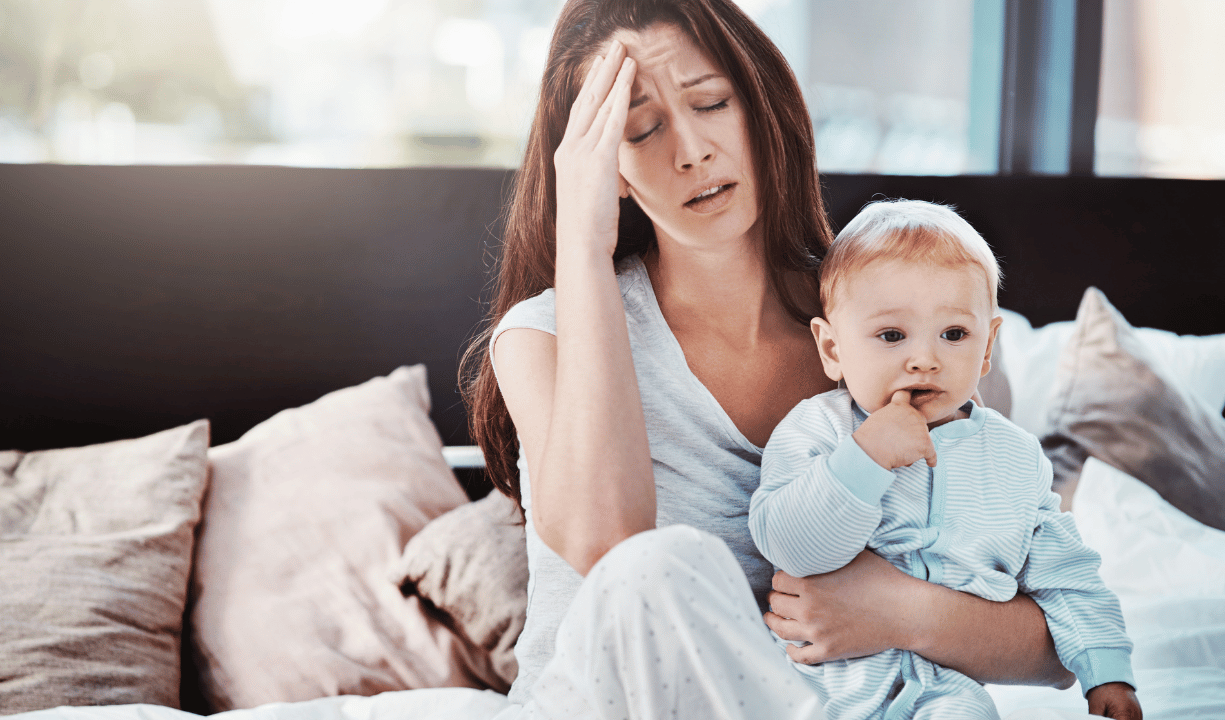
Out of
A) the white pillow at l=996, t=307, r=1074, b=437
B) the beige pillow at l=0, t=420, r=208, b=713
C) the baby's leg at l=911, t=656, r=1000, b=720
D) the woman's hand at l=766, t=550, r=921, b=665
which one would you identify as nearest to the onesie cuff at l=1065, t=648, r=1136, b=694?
the baby's leg at l=911, t=656, r=1000, b=720

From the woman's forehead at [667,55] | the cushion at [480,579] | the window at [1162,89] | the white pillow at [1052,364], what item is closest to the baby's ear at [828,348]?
the woman's forehead at [667,55]

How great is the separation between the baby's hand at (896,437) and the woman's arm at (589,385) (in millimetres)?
248

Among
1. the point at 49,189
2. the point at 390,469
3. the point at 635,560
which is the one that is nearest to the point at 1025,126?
→ the point at 390,469

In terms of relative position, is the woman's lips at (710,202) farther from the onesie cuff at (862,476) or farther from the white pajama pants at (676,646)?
the white pajama pants at (676,646)

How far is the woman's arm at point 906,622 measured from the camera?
97 cm

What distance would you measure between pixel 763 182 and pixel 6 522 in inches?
56.4

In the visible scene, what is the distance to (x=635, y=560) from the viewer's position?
777 millimetres

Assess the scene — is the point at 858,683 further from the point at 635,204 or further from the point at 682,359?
the point at 635,204

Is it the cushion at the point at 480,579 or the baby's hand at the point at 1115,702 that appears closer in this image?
the baby's hand at the point at 1115,702

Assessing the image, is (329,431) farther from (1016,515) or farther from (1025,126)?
(1025,126)

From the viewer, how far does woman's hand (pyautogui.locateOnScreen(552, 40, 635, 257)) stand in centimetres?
102

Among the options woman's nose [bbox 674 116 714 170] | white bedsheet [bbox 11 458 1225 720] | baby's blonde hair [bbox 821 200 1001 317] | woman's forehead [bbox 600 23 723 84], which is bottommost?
white bedsheet [bbox 11 458 1225 720]

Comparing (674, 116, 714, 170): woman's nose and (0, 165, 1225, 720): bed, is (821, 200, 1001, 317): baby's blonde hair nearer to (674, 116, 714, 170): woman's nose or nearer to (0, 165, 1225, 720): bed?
(674, 116, 714, 170): woman's nose

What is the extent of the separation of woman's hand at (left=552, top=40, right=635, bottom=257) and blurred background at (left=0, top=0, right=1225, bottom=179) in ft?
3.45
